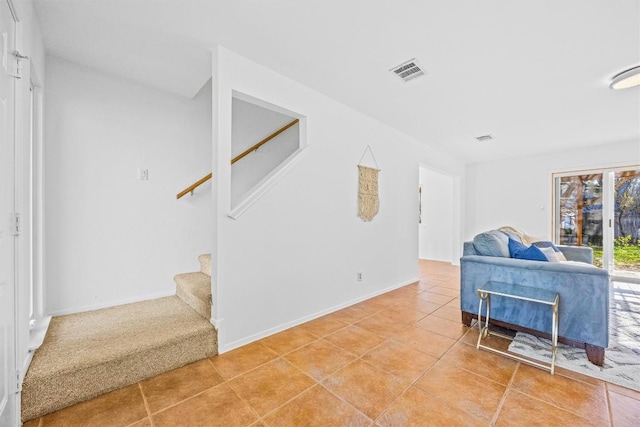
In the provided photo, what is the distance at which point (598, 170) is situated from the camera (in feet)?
16.1

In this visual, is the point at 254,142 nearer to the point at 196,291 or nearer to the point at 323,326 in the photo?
the point at 196,291

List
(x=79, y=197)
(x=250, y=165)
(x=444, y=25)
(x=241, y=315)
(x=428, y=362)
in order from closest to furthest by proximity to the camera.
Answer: (x=444, y=25)
(x=428, y=362)
(x=241, y=315)
(x=79, y=197)
(x=250, y=165)

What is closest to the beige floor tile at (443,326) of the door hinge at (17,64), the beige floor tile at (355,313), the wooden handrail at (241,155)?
the beige floor tile at (355,313)

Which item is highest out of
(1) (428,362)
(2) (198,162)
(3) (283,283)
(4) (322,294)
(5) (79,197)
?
(2) (198,162)

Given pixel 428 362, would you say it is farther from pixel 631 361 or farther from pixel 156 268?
pixel 156 268

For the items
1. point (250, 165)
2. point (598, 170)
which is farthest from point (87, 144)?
point (598, 170)

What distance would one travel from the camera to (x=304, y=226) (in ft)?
9.26

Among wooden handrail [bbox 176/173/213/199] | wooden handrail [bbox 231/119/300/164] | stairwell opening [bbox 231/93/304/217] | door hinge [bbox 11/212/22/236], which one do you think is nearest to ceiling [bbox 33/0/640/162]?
stairwell opening [bbox 231/93/304/217]

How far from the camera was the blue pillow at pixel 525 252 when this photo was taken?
2426 mm

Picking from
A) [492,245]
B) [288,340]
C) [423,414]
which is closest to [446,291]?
[492,245]

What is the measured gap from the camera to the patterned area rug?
1.89 meters

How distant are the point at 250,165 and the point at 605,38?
3.55 m

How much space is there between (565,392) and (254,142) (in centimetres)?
380

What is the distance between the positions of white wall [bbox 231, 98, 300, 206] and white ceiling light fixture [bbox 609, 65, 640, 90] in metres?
3.25
